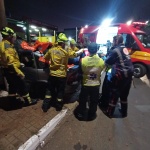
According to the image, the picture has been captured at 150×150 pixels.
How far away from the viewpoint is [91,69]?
353 centimetres


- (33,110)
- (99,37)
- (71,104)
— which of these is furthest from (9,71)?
(99,37)

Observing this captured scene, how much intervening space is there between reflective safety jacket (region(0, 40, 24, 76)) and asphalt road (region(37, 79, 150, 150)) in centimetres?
176

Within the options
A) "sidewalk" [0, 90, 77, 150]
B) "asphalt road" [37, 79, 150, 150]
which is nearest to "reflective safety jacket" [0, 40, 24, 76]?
"sidewalk" [0, 90, 77, 150]

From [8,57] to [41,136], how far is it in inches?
76.1

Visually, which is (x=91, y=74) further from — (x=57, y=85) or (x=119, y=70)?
(x=57, y=85)

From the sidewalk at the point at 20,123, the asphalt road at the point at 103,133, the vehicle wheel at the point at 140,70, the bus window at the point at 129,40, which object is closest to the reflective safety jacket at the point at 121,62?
the asphalt road at the point at 103,133

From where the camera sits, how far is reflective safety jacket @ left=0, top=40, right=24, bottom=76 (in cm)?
346

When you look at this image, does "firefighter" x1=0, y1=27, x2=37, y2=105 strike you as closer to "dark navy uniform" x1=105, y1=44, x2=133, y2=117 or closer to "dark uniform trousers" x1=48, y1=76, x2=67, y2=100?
"dark uniform trousers" x1=48, y1=76, x2=67, y2=100

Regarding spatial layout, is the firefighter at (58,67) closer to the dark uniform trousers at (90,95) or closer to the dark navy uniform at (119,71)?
the dark uniform trousers at (90,95)

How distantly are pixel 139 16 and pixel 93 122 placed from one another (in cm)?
2991

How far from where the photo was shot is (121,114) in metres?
4.28

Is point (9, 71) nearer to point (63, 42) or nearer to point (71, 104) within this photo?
point (63, 42)

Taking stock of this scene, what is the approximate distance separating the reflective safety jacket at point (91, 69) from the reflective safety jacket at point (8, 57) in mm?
1605

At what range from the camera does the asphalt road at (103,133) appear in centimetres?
295
